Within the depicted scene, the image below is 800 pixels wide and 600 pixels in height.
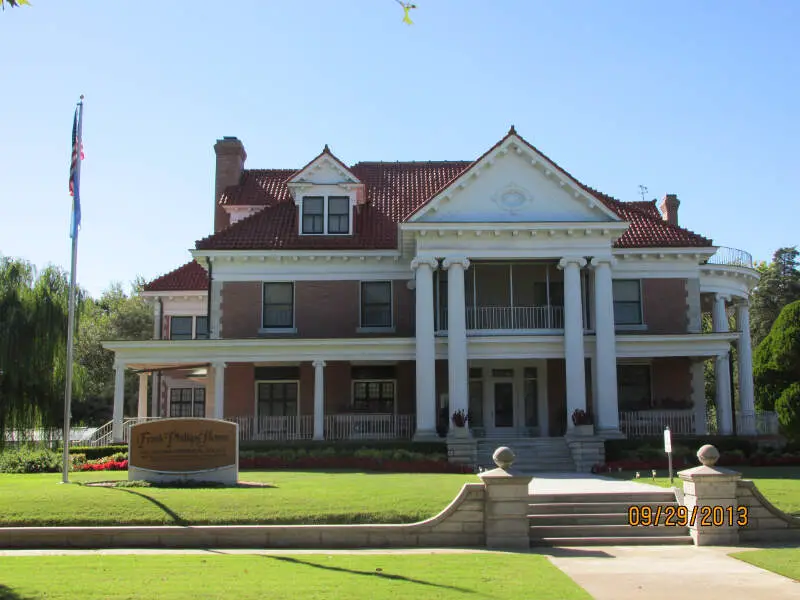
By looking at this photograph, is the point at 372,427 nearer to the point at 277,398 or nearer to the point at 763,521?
the point at 277,398

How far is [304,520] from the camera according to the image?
1503 centimetres

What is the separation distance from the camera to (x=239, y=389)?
107 feet

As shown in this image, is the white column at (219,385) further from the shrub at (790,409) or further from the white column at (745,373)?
the white column at (745,373)

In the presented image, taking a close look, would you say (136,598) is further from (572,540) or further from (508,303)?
(508,303)

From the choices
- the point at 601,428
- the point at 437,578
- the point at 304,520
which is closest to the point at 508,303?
the point at 601,428

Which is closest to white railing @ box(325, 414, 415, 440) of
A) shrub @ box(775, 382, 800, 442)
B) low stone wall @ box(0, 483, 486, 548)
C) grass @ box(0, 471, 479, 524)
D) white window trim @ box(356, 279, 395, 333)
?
white window trim @ box(356, 279, 395, 333)

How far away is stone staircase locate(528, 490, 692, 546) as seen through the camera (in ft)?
50.1

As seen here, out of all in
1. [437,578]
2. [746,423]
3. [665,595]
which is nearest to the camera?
[665,595]

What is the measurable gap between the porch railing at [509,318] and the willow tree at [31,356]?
14061 millimetres

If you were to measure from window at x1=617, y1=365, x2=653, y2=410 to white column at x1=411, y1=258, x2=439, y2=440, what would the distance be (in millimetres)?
8240

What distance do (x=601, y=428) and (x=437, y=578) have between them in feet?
60.8

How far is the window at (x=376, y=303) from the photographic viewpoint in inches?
1297

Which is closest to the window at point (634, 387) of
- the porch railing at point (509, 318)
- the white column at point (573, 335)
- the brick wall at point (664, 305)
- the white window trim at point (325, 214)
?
the brick wall at point (664, 305)

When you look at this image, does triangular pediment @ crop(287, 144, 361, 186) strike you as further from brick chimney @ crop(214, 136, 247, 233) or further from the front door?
the front door
